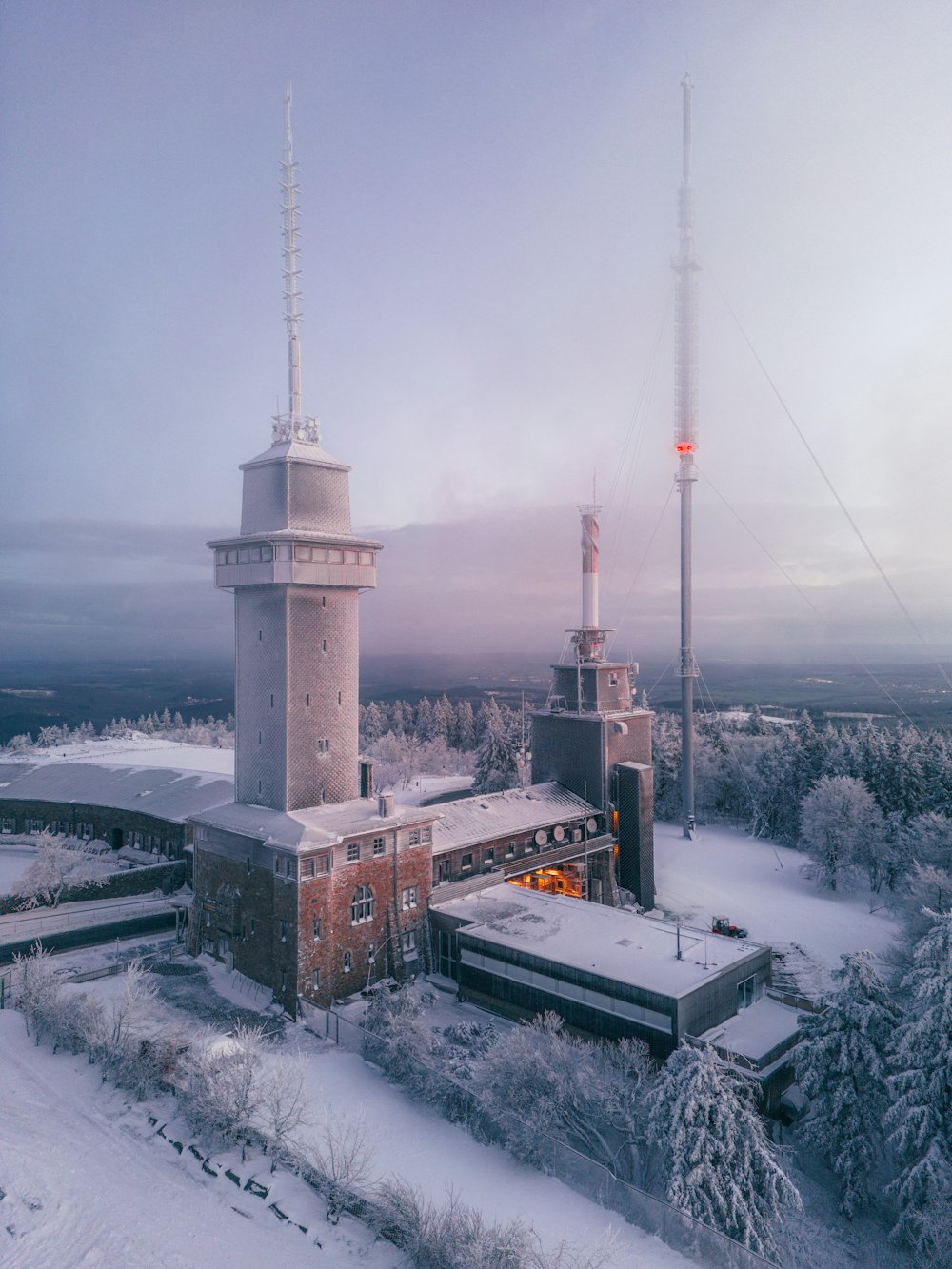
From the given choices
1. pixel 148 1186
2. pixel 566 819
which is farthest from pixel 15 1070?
pixel 566 819

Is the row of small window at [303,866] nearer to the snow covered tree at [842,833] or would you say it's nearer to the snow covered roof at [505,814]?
the snow covered roof at [505,814]

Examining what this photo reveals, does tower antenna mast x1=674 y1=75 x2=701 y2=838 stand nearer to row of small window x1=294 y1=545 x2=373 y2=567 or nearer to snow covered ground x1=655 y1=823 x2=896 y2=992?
snow covered ground x1=655 y1=823 x2=896 y2=992

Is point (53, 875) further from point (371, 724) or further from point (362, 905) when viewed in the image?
point (371, 724)

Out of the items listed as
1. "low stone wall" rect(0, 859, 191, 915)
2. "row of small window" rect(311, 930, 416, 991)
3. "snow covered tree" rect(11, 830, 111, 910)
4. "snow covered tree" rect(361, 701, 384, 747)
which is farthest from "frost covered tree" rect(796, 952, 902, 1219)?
"snow covered tree" rect(361, 701, 384, 747)

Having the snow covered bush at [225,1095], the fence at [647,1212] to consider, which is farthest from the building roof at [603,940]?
the snow covered bush at [225,1095]

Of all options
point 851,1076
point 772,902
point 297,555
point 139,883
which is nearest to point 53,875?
point 139,883
